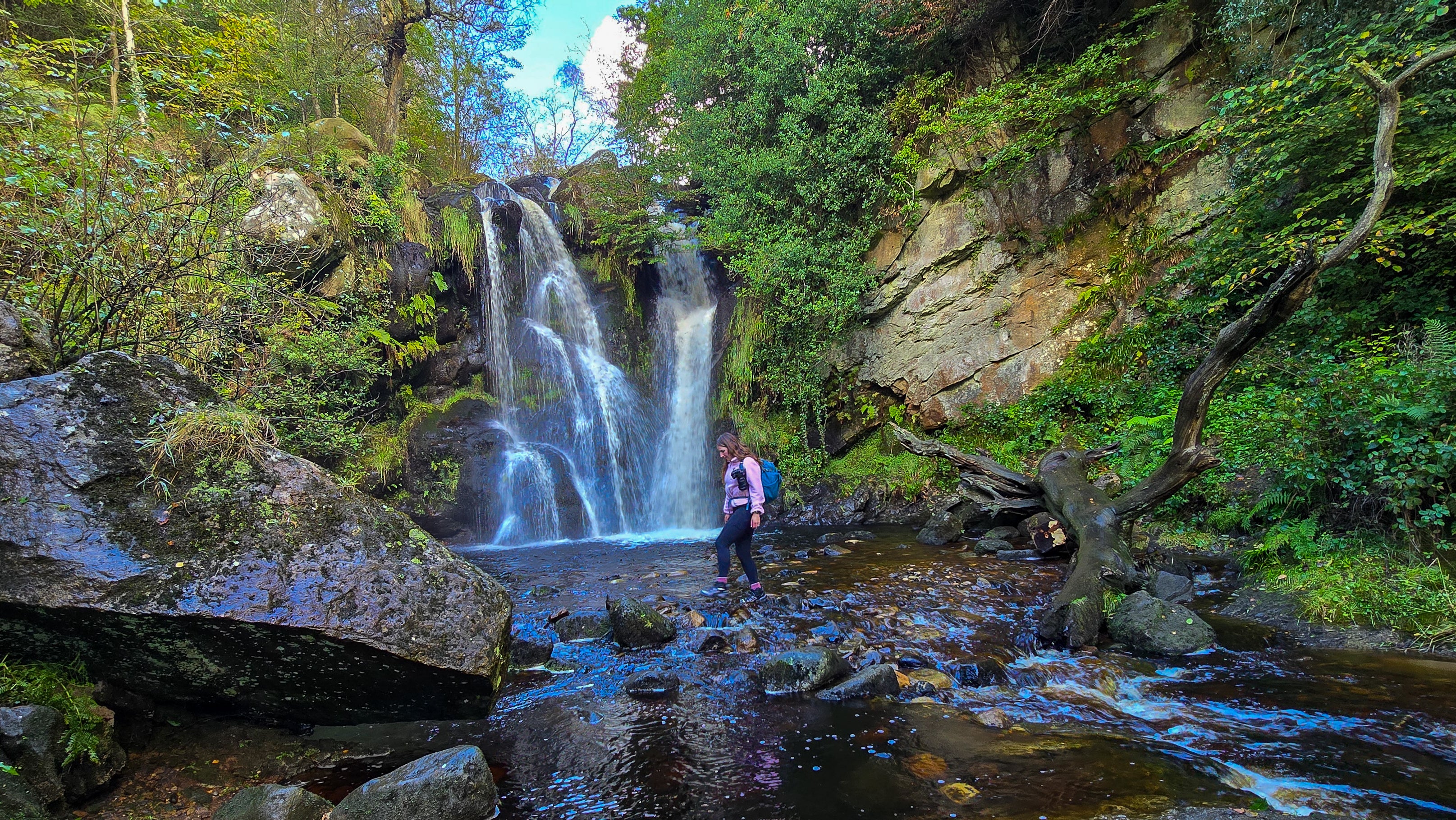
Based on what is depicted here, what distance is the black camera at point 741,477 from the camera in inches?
269

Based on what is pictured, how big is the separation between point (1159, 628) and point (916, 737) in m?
2.62

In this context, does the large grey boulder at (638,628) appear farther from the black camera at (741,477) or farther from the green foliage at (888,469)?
the green foliage at (888,469)

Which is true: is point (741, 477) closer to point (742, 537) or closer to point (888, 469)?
point (742, 537)

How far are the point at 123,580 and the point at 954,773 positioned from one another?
452cm

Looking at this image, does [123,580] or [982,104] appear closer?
[123,580]

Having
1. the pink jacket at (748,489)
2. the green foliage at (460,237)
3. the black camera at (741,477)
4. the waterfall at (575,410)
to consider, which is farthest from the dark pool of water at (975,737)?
the green foliage at (460,237)

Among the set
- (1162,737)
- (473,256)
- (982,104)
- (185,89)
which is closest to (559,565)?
(185,89)

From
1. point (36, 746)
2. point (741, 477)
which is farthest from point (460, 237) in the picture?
point (36, 746)

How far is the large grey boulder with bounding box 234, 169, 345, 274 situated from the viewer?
399 inches

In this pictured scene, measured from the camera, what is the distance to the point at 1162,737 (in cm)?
357

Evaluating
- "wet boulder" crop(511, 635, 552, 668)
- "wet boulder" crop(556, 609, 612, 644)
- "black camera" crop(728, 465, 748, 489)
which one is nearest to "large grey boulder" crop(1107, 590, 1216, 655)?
"black camera" crop(728, 465, 748, 489)

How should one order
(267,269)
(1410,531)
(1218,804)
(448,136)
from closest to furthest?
(1218,804) < (1410,531) < (267,269) < (448,136)

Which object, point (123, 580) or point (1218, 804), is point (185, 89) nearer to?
point (123, 580)

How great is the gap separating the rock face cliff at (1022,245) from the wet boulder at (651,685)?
8.80 m
